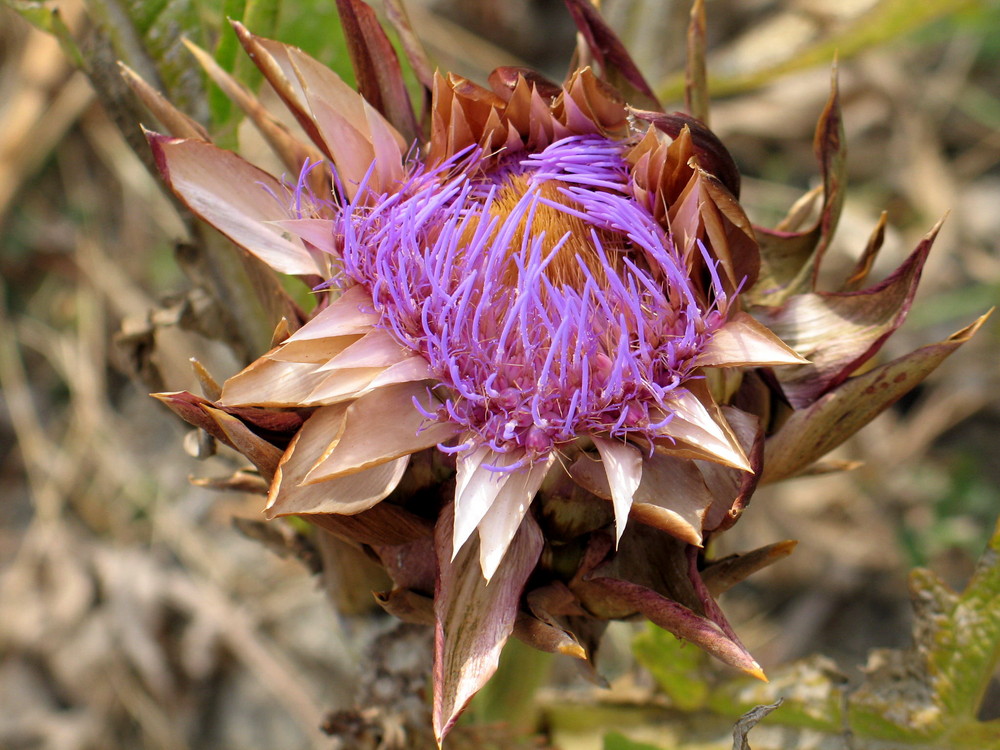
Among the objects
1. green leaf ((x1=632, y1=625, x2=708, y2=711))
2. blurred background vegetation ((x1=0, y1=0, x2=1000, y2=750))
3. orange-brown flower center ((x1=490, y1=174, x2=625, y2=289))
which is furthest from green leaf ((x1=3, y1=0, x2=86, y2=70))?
green leaf ((x1=632, y1=625, x2=708, y2=711))

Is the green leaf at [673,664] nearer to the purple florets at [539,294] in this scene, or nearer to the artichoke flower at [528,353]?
the artichoke flower at [528,353]

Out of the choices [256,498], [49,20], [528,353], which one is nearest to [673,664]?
[528,353]

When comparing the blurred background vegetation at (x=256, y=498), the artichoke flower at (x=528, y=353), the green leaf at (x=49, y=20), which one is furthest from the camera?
the blurred background vegetation at (x=256, y=498)

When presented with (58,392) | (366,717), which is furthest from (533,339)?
(58,392)

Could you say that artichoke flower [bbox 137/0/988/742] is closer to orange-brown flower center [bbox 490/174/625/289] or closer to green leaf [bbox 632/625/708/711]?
orange-brown flower center [bbox 490/174/625/289]

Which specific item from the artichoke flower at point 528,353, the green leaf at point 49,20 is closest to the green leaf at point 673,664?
the artichoke flower at point 528,353

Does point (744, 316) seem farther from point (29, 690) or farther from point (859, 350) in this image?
point (29, 690)

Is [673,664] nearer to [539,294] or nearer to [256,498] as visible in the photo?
[539,294]
